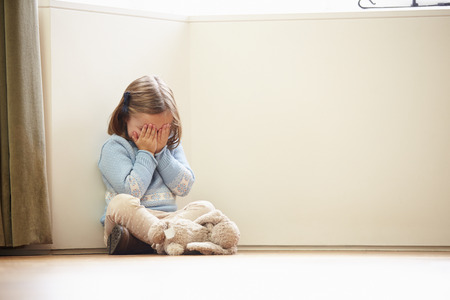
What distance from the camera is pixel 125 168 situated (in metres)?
2.11

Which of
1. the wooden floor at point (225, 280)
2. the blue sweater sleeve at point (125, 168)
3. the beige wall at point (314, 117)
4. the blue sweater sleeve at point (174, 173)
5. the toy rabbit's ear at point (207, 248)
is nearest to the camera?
the wooden floor at point (225, 280)

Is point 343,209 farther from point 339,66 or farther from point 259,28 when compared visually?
point 259,28

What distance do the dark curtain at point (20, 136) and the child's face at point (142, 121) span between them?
0.30 metres

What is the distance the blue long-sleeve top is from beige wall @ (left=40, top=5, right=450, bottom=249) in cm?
17

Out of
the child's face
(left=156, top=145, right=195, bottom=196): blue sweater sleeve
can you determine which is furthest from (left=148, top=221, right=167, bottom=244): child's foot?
the child's face

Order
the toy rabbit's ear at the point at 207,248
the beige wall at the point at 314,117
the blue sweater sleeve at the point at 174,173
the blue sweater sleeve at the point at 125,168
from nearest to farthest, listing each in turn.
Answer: the toy rabbit's ear at the point at 207,248 < the blue sweater sleeve at the point at 125,168 < the blue sweater sleeve at the point at 174,173 < the beige wall at the point at 314,117

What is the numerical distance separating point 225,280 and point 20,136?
3.41 feet

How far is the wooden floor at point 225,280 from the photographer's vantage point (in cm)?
97

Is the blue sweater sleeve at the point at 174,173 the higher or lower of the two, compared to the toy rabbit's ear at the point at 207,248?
higher

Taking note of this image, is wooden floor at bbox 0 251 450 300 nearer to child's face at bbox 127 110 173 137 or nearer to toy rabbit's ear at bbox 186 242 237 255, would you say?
toy rabbit's ear at bbox 186 242 237 255

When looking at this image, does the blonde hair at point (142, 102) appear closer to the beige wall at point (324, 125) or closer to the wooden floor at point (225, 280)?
the beige wall at point (324, 125)

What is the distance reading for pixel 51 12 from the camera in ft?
7.04

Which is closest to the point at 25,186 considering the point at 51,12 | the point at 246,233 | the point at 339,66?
the point at 51,12

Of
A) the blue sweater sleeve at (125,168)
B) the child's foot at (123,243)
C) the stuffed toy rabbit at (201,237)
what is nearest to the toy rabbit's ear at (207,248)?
the stuffed toy rabbit at (201,237)
